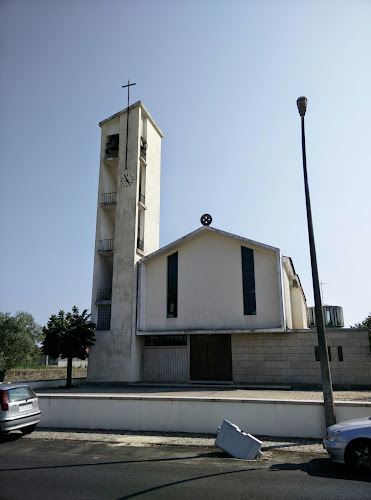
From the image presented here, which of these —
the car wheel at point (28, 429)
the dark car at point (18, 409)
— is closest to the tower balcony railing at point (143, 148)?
the dark car at point (18, 409)

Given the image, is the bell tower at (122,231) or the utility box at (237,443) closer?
the utility box at (237,443)

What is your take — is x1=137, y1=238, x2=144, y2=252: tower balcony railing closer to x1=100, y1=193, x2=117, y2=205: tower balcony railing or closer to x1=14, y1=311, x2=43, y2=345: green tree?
x1=100, y1=193, x2=117, y2=205: tower balcony railing

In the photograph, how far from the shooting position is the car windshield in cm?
1026

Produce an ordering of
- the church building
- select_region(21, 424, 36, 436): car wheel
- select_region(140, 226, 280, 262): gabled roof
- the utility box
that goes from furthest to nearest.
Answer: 1. select_region(140, 226, 280, 262): gabled roof
2. the church building
3. select_region(21, 424, 36, 436): car wheel
4. the utility box

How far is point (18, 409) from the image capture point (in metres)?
10.3

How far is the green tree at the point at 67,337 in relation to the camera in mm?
22703

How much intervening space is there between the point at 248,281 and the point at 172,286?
5157 millimetres

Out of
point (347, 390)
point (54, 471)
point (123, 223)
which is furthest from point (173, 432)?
point (123, 223)

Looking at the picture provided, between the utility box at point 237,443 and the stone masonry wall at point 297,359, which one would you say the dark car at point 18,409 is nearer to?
the utility box at point 237,443

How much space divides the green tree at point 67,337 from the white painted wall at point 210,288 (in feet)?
12.5

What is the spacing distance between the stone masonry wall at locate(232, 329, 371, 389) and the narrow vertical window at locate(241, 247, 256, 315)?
5.43ft

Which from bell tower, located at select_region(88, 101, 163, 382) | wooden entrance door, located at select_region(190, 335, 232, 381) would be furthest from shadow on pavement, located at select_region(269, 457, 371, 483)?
bell tower, located at select_region(88, 101, 163, 382)

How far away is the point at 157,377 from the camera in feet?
81.2

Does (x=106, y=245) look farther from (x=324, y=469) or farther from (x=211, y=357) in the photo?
(x=324, y=469)
